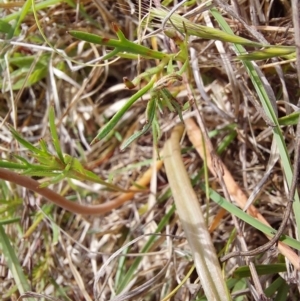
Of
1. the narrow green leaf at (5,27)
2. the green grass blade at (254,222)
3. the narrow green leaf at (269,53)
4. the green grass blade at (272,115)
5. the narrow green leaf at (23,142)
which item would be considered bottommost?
the green grass blade at (254,222)

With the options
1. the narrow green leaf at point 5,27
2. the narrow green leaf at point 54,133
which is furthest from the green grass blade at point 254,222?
the narrow green leaf at point 5,27

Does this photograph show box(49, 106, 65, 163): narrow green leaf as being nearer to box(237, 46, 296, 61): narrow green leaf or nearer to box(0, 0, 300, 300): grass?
box(0, 0, 300, 300): grass

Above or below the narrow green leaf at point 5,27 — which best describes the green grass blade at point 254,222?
below

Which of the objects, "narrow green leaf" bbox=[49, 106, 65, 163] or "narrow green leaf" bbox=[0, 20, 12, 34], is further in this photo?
"narrow green leaf" bbox=[0, 20, 12, 34]

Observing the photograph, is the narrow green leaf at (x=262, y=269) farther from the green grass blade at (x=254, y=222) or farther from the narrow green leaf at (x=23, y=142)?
the narrow green leaf at (x=23, y=142)

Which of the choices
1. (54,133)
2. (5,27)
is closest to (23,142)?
(54,133)

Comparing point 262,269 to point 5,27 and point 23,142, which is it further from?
point 5,27

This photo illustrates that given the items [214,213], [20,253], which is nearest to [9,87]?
[20,253]

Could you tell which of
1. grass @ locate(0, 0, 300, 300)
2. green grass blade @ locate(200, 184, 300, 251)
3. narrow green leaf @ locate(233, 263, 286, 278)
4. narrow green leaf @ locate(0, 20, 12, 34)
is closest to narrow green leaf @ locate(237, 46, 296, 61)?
grass @ locate(0, 0, 300, 300)
